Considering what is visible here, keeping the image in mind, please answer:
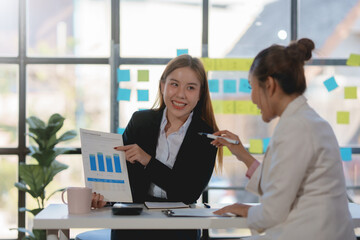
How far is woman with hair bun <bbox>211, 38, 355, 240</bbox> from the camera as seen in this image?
1375mm

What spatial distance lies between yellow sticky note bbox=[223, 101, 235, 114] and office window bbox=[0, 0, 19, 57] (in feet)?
5.31

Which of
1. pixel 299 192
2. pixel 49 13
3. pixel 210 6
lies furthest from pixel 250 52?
pixel 299 192

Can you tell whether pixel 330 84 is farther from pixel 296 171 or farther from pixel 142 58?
pixel 296 171

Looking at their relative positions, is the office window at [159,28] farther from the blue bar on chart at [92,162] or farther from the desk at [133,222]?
the desk at [133,222]

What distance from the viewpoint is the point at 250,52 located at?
11.5ft

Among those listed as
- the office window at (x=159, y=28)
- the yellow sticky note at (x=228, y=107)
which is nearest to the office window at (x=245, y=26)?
the office window at (x=159, y=28)

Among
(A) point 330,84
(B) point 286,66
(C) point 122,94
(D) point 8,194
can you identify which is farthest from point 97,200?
(A) point 330,84

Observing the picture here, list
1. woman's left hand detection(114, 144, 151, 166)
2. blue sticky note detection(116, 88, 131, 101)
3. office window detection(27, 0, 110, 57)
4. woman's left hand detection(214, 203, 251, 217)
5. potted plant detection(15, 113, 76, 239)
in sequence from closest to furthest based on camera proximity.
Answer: woman's left hand detection(214, 203, 251, 217), woman's left hand detection(114, 144, 151, 166), potted plant detection(15, 113, 76, 239), blue sticky note detection(116, 88, 131, 101), office window detection(27, 0, 110, 57)

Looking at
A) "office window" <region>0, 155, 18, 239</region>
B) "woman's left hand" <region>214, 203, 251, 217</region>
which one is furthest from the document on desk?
"office window" <region>0, 155, 18, 239</region>

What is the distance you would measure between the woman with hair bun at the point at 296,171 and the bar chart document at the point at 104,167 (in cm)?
53

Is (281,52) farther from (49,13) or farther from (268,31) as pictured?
(49,13)

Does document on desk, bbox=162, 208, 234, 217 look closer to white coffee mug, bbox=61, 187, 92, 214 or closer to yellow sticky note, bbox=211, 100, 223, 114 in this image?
white coffee mug, bbox=61, 187, 92, 214

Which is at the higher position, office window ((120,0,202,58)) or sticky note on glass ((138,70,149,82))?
office window ((120,0,202,58))

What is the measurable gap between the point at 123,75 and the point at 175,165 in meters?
1.56
